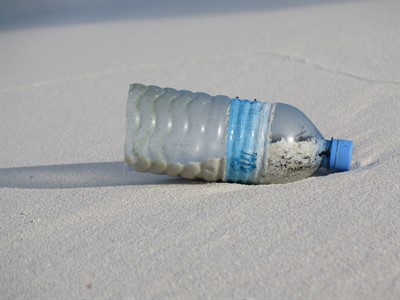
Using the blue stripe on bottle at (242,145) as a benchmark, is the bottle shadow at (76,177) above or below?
below

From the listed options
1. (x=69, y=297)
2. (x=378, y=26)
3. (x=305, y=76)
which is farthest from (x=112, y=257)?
(x=378, y=26)

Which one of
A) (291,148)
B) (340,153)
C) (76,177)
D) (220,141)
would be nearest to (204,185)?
(220,141)

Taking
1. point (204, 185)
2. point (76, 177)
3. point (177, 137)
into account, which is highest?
point (177, 137)

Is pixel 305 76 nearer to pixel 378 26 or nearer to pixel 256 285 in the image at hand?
pixel 378 26

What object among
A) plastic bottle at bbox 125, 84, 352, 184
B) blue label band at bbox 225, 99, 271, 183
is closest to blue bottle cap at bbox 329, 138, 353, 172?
plastic bottle at bbox 125, 84, 352, 184

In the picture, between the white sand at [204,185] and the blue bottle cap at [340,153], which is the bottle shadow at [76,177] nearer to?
the white sand at [204,185]

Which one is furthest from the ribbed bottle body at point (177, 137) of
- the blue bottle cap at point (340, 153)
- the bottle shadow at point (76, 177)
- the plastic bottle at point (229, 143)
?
the blue bottle cap at point (340, 153)

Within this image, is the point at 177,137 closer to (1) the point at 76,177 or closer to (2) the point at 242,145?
(2) the point at 242,145
